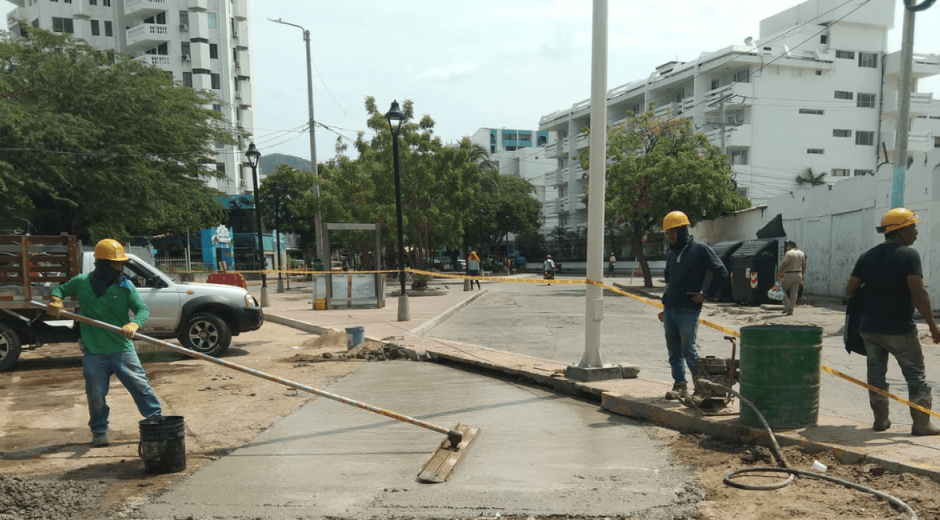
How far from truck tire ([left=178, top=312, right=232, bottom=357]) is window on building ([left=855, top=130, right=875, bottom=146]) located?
52.2m

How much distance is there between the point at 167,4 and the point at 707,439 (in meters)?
65.1

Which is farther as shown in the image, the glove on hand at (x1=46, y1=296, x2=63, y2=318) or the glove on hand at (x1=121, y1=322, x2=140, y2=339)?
the glove on hand at (x1=46, y1=296, x2=63, y2=318)

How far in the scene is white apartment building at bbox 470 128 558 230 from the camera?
70375mm

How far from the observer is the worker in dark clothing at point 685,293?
20.8 ft

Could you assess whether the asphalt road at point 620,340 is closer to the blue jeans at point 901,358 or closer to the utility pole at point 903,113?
the blue jeans at point 901,358

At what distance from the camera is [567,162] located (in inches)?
2613

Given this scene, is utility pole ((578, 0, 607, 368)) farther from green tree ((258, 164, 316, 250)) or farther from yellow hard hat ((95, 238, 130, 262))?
green tree ((258, 164, 316, 250))

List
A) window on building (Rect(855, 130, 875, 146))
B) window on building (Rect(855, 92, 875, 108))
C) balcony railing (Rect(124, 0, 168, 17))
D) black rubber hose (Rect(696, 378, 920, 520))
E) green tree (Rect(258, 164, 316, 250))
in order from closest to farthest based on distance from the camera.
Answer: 1. black rubber hose (Rect(696, 378, 920, 520))
2. window on building (Rect(855, 92, 875, 108))
3. window on building (Rect(855, 130, 875, 146))
4. balcony railing (Rect(124, 0, 168, 17))
5. green tree (Rect(258, 164, 316, 250))

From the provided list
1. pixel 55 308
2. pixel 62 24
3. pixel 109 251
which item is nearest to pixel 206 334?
pixel 55 308

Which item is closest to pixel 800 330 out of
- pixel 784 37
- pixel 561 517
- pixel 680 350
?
pixel 680 350

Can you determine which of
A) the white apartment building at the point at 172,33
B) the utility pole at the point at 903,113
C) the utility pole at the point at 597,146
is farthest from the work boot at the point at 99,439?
the white apartment building at the point at 172,33

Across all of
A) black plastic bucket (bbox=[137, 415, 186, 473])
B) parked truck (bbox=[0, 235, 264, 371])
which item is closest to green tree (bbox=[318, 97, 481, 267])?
parked truck (bbox=[0, 235, 264, 371])

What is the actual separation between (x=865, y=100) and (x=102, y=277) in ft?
186

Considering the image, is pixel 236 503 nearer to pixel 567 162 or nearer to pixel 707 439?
pixel 707 439
